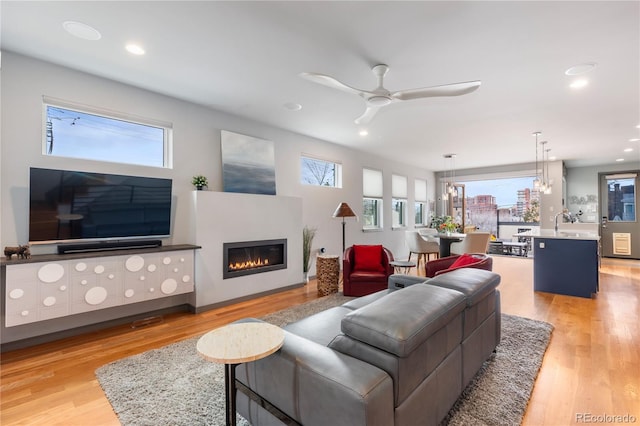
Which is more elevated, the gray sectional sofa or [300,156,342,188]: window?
[300,156,342,188]: window

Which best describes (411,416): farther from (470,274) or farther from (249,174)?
(249,174)

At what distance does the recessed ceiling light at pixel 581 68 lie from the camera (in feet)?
9.82

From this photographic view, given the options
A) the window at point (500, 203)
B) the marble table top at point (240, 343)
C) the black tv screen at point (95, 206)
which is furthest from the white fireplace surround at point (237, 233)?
the window at point (500, 203)

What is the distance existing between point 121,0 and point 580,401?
→ 4.34 m

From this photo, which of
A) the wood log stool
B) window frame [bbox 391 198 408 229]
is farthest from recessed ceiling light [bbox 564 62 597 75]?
window frame [bbox 391 198 408 229]

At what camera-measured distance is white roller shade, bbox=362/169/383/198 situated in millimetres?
7294

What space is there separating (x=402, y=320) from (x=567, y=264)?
484 centimetres

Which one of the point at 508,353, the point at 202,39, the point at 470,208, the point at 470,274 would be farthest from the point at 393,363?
the point at 470,208

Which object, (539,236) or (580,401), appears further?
(539,236)

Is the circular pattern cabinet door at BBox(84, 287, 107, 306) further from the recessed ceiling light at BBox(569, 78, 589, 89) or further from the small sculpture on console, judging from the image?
the recessed ceiling light at BBox(569, 78, 589, 89)

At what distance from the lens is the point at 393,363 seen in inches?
51.0

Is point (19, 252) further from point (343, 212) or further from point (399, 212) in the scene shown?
point (399, 212)

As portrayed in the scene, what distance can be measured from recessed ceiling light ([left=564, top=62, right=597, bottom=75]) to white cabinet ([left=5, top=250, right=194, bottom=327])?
191 inches

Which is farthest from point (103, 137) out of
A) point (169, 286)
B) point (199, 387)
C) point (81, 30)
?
point (199, 387)
